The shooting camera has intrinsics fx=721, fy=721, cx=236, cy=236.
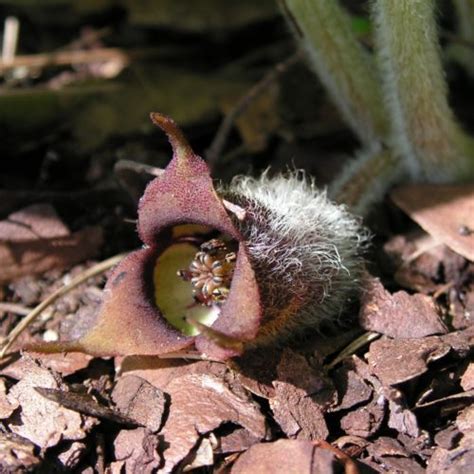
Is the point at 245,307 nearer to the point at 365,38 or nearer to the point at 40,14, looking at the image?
the point at 365,38

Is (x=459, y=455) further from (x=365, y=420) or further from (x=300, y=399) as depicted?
(x=300, y=399)

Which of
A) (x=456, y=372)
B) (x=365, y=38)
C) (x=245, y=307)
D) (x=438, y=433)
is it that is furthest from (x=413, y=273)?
(x=365, y=38)

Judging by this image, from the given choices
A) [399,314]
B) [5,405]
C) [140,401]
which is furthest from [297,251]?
[5,405]

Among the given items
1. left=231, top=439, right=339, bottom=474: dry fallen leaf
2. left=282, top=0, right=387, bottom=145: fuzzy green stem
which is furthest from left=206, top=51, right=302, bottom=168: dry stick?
left=231, top=439, right=339, bottom=474: dry fallen leaf

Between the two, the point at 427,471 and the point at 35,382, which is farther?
the point at 35,382

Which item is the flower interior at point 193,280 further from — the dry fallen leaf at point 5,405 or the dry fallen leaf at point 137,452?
the dry fallen leaf at point 5,405

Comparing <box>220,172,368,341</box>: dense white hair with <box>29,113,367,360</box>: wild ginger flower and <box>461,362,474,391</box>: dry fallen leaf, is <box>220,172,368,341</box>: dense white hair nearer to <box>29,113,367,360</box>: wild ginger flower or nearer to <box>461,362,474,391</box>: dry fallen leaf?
<box>29,113,367,360</box>: wild ginger flower
